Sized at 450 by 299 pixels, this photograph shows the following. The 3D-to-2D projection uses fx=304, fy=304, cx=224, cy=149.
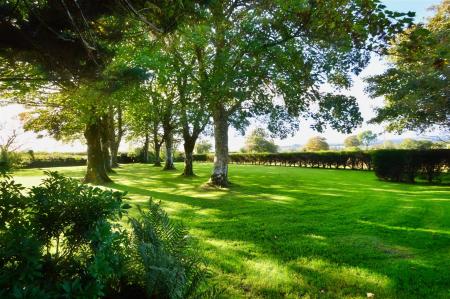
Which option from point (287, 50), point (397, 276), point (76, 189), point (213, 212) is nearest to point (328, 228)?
point (397, 276)

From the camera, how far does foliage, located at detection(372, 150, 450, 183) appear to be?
17.8 m

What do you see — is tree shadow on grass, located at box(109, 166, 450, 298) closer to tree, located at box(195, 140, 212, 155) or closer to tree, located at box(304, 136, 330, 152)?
tree, located at box(195, 140, 212, 155)

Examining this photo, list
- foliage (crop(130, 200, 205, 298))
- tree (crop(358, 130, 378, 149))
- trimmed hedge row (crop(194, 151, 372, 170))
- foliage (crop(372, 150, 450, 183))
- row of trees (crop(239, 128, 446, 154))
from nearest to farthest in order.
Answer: foliage (crop(130, 200, 205, 298))
foliage (crop(372, 150, 450, 183))
trimmed hedge row (crop(194, 151, 372, 170))
row of trees (crop(239, 128, 446, 154))
tree (crop(358, 130, 378, 149))

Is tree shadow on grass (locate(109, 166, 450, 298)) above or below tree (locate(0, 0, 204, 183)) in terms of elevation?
below

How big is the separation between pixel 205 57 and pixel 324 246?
1182 cm

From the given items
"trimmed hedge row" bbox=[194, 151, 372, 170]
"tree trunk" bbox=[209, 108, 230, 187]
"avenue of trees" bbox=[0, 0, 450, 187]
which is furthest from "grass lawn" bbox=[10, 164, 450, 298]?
"trimmed hedge row" bbox=[194, 151, 372, 170]

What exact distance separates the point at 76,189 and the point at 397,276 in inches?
173

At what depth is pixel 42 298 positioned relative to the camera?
1.81 m

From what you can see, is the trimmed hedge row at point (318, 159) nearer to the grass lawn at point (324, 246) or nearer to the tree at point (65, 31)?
the grass lawn at point (324, 246)

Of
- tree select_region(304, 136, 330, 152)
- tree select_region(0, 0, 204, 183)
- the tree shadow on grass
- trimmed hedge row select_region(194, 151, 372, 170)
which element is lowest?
the tree shadow on grass

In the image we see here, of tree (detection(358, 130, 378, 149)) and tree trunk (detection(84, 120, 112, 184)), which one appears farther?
tree (detection(358, 130, 378, 149))

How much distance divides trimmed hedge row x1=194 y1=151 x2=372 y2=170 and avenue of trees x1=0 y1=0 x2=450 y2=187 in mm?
6439

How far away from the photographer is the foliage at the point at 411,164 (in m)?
17.8

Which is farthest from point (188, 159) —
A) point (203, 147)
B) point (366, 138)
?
point (366, 138)
